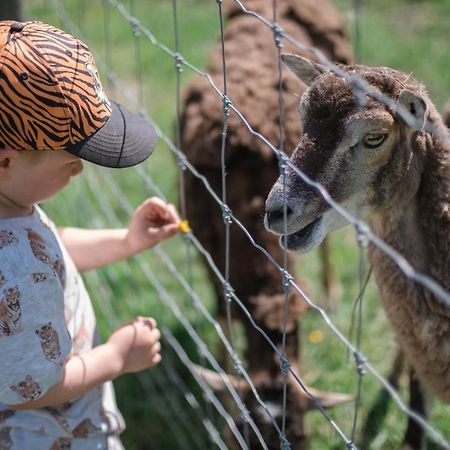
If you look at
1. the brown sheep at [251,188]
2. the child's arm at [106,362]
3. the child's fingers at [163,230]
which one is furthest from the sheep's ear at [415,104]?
the brown sheep at [251,188]

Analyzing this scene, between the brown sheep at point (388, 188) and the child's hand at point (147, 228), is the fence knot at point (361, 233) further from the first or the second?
the child's hand at point (147, 228)

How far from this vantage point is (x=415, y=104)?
236cm

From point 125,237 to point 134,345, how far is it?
0.49m

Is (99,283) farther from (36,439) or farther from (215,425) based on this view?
(36,439)

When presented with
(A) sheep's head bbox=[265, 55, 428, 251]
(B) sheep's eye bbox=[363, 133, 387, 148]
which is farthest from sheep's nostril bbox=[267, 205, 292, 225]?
(B) sheep's eye bbox=[363, 133, 387, 148]

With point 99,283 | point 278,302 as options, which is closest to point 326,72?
point 278,302

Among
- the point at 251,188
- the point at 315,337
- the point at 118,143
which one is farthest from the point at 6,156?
the point at 315,337

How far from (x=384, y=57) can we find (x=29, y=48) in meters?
5.41

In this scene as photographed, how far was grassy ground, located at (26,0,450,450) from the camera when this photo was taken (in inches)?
152

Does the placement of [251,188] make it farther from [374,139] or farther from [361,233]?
[361,233]

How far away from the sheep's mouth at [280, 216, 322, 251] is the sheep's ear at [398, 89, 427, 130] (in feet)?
1.40

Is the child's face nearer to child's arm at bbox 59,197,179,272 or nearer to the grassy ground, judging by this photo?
child's arm at bbox 59,197,179,272

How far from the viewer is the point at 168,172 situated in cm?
600

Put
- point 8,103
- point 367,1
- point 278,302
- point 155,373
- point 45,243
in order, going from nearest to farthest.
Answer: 1. point 8,103
2. point 45,243
3. point 278,302
4. point 155,373
5. point 367,1
